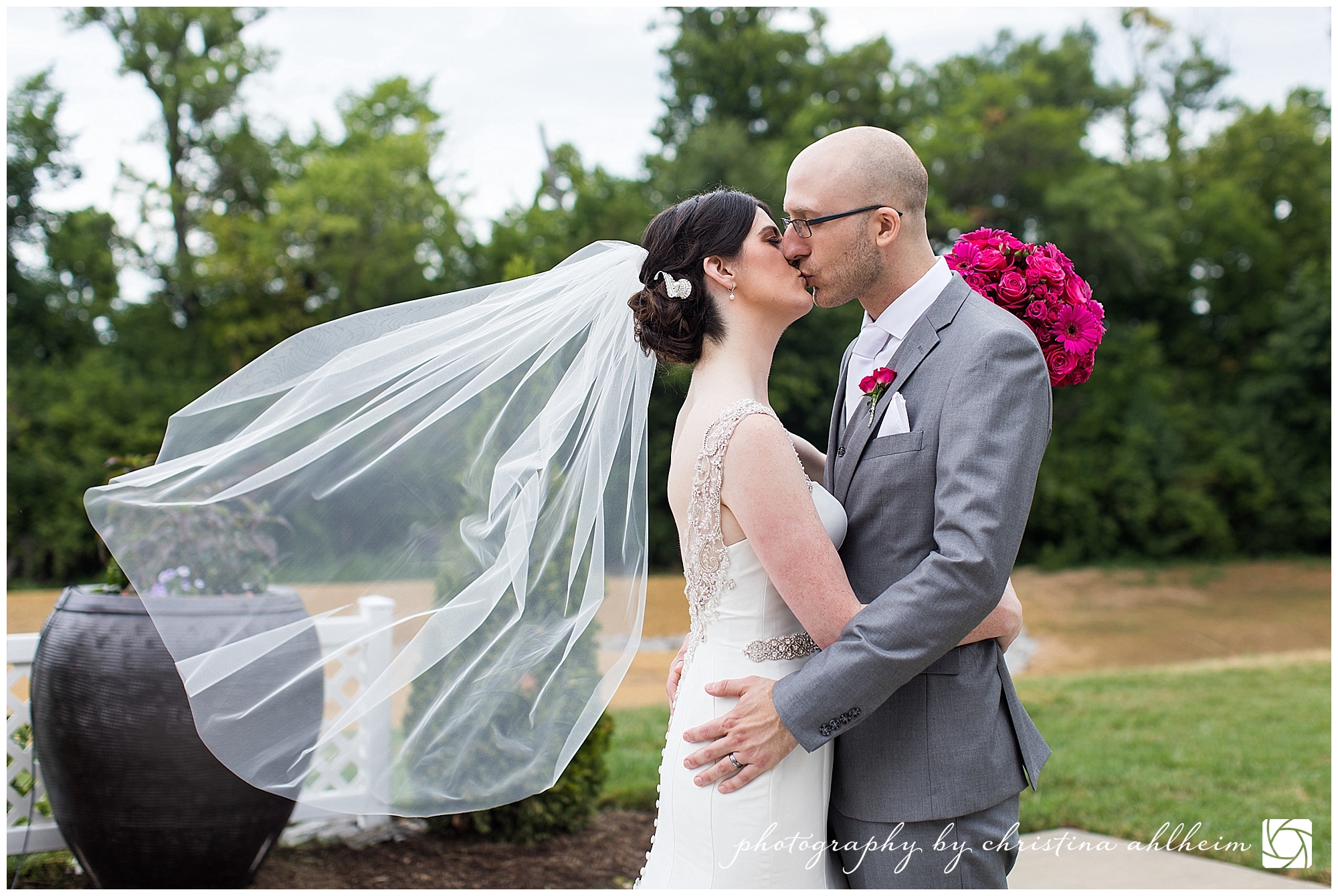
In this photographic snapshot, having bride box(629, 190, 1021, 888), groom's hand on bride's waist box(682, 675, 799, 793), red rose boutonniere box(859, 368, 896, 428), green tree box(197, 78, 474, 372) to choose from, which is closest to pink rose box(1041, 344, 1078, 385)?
red rose boutonniere box(859, 368, 896, 428)

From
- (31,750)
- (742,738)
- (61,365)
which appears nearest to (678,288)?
(742,738)

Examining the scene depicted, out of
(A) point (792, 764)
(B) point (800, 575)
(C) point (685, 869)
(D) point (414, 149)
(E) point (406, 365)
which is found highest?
(D) point (414, 149)

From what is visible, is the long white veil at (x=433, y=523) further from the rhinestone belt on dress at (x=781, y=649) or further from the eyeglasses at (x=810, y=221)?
the eyeglasses at (x=810, y=221)

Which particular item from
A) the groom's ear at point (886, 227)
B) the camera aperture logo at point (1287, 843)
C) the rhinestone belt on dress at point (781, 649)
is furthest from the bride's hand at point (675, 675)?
the camera aperture logo at point (1287, 843)

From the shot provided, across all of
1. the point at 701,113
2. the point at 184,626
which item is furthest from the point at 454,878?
the point at 701,113

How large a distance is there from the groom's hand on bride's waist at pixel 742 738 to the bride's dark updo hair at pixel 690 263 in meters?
0.86

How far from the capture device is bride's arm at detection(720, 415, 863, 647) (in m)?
2.20

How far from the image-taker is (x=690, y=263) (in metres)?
2.59

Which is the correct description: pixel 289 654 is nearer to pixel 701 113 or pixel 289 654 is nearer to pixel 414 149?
pixel 414 149

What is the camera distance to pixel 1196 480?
2275 centimetres

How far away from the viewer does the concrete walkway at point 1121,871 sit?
4215 mm

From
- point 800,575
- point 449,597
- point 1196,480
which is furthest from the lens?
point 1196,480

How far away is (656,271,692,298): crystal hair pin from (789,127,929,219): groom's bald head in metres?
0.39

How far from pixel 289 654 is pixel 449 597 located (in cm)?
51
